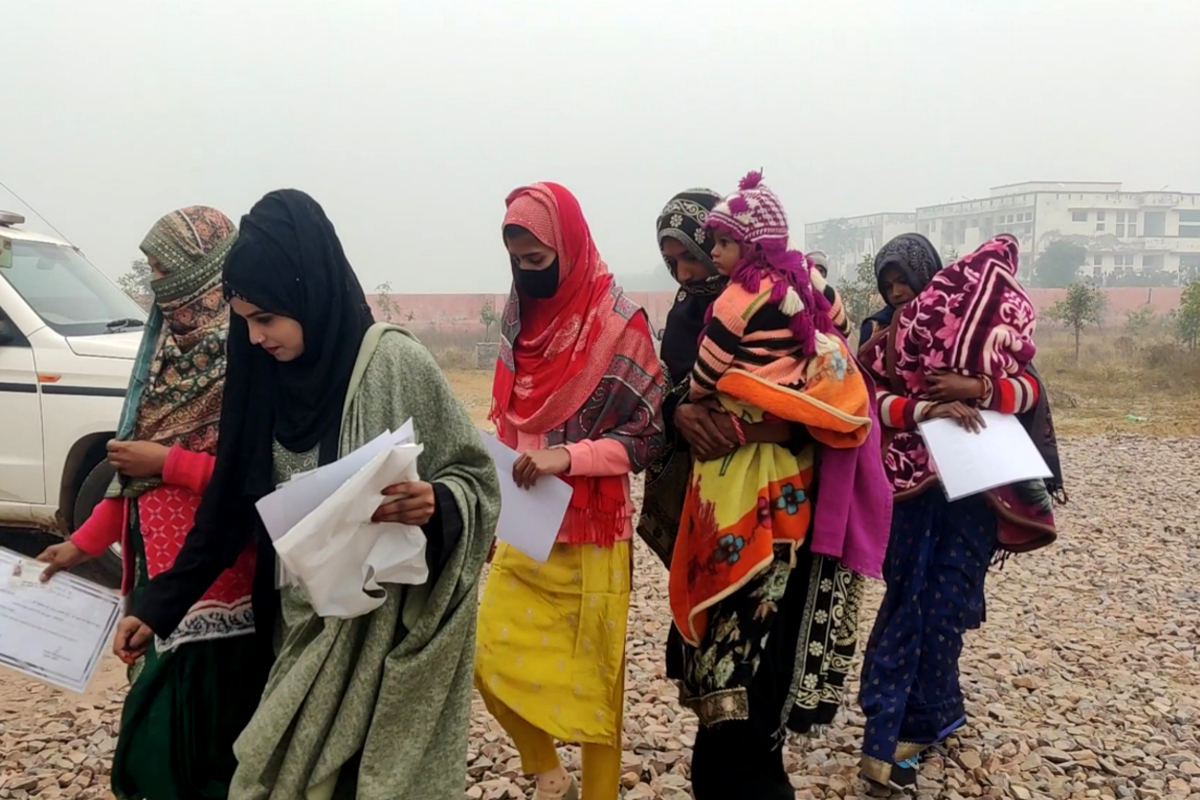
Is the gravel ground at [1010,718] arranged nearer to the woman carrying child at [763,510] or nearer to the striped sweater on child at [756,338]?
the woman carrying child at [763,510]

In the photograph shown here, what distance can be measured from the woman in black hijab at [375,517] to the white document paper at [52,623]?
8.1 inches

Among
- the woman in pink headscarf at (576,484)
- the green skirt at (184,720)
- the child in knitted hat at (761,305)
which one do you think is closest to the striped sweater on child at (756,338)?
the child in knitted hat at (761,305)

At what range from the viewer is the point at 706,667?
217cm

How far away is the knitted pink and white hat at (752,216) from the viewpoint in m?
2.15

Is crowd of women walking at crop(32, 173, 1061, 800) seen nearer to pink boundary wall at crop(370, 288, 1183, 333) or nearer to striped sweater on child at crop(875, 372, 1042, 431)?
striped sweater on child at crop(875, 372, 1042, 431)

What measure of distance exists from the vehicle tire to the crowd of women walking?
300 centimetres

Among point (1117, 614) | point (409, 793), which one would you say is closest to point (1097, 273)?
point (1117, 614)

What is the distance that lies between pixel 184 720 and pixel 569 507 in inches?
40.5

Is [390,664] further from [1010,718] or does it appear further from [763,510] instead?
[1010,718]

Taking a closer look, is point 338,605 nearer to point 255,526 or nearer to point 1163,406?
point 255,526

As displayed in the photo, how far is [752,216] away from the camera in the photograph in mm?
2154

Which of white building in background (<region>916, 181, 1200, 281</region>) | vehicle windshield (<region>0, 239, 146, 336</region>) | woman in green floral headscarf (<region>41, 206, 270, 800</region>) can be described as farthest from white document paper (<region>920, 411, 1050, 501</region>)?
white building in background (<region>916, 181, 1200, 281</region>)

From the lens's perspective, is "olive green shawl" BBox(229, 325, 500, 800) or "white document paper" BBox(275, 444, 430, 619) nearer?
"white document paper" BBox(275, 444, 430, 619)

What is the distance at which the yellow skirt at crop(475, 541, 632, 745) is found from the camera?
2363mm
